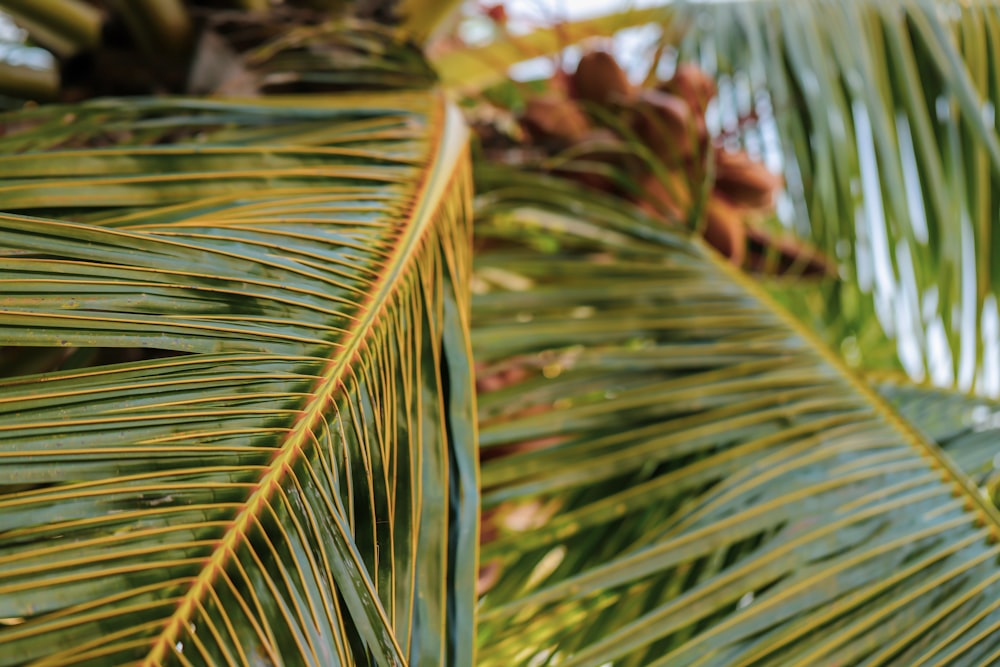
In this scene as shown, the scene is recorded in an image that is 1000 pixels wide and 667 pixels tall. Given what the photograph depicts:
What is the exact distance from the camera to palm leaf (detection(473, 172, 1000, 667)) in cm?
53

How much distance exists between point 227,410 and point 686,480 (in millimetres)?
393

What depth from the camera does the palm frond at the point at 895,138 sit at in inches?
36.1

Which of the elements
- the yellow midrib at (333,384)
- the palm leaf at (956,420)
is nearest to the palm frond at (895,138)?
the palm leaf at (956,420)

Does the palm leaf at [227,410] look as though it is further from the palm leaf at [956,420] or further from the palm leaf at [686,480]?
the palm leaf at [956,420]

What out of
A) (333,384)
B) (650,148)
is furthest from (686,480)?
(650,148)

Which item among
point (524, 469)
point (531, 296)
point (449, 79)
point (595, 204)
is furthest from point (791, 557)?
point (449, 79)

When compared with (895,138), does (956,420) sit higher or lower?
lower

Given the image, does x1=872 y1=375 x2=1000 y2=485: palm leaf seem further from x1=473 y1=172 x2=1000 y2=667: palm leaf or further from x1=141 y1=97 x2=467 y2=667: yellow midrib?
x1=141 y1=97 x2=467 y2=667: yellow midrib

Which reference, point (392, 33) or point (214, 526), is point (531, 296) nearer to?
point (392, 33)

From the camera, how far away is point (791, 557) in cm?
56

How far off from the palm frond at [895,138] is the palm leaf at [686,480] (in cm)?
21

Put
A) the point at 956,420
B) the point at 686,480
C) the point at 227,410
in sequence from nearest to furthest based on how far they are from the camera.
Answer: the point at 227,410, the point at 686,480, the point at 956,420

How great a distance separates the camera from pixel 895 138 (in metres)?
0.94

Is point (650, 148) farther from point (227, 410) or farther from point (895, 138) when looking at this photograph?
point (227, 410)
